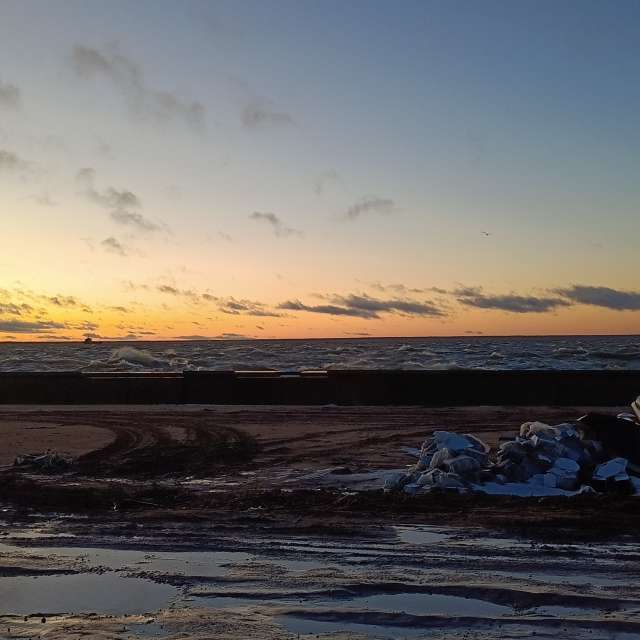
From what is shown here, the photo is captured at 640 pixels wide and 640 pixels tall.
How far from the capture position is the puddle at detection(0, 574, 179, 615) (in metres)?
5.09

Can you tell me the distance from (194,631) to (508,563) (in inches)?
99.1

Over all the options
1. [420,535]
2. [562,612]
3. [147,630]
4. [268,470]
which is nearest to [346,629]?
[147,630]

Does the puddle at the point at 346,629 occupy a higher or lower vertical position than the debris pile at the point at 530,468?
lower

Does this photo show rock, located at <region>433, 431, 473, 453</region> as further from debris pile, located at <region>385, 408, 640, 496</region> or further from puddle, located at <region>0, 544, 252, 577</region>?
puddle, located at <region>0, 544, 252, 577</region>

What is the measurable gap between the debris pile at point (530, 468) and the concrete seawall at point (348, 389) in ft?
35.7

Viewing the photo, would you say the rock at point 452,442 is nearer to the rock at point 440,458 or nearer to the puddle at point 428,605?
the rock at point 440,458

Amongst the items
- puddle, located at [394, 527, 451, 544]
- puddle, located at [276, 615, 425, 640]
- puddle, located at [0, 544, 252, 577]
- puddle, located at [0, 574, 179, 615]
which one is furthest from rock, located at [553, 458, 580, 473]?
puddle, located at [0, 574, 179, 615]

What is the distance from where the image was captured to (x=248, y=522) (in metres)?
7.68

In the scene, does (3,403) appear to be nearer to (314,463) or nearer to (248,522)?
(314,463)

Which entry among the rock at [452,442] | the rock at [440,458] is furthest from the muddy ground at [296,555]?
the rock at [452,442]

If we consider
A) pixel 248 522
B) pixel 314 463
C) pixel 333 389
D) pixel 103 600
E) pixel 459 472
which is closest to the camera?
pixel 103 600

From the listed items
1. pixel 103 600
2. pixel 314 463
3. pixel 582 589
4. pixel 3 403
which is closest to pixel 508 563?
pixel 582 589

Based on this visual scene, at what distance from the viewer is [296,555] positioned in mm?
6332

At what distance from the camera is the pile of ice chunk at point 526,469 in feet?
30.1
